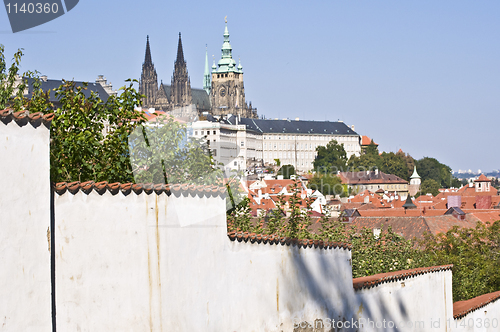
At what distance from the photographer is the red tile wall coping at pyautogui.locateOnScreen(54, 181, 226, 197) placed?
8.54 m

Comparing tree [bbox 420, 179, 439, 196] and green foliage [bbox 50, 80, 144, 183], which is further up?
green foliage [bbox 50, 80, 144, 183]

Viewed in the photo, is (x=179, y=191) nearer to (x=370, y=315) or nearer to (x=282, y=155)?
(x=370, y=315)

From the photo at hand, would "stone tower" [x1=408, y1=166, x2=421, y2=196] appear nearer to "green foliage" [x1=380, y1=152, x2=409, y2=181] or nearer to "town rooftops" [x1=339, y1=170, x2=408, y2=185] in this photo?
"town rooftops" [x1=339, y1=170, x2=408, y2=185]

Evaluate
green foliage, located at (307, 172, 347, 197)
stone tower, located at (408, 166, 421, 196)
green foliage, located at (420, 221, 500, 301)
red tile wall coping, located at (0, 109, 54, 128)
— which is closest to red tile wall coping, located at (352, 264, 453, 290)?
red tile wall coping, located at (0, 109, 54, 128)

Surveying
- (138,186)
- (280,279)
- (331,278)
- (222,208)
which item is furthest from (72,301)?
(331,278)

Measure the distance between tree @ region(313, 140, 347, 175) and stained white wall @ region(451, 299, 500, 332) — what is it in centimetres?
14260

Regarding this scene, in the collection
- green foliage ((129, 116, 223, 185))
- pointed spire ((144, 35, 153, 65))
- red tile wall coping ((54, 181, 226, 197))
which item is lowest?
red tile wall coping ((54, 181, 226, 197))

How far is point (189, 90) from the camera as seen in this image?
19262 cm

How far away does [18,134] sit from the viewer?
7781 mm

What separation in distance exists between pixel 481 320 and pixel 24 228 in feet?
55.6

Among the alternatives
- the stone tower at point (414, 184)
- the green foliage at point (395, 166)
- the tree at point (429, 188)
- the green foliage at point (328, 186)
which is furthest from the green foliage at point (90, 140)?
the green foliage at point (395, 166)

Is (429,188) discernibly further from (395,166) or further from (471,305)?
(471,305)

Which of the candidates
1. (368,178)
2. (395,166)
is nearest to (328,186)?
(368,178)

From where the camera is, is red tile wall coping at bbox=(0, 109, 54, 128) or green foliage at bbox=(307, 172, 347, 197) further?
green foliage at bbox=(307, 172, 347, 197)
